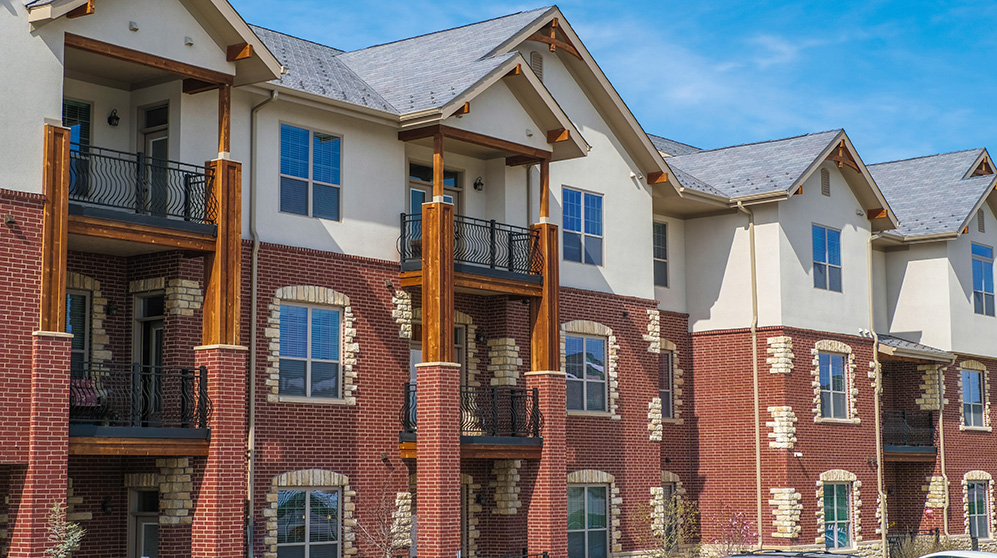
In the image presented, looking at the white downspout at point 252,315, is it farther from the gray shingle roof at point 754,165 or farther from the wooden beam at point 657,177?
the gray shingle roof at point 754,165

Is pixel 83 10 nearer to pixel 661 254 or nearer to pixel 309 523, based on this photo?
pixel 309 523

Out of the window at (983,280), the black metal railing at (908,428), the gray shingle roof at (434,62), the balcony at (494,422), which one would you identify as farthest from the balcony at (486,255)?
the window at (983,280)

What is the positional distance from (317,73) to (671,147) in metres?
18.5

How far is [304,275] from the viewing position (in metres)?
24.9

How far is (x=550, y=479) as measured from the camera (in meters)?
27.8

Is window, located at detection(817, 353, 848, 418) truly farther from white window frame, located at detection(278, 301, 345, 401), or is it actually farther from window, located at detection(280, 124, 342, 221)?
window, located at detection(280, 124, 342, 221)

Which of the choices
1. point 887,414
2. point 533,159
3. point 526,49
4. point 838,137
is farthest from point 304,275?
point 887,414

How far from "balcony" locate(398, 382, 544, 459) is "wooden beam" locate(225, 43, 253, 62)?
7529mm

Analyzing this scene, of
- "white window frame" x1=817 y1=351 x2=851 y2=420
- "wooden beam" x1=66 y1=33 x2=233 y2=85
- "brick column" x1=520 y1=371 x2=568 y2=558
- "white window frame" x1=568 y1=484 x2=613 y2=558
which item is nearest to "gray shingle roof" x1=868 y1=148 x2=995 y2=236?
"white window frame" x1=817 y1=351 x2=851 y2=420

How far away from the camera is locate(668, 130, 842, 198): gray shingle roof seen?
35.1 m

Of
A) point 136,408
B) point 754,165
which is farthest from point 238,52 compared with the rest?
point 754,165

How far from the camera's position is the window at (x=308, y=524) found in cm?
2417

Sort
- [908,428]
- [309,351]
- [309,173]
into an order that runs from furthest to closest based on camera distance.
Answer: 1. [908,428]
2. [309,173]
3. [309,351]

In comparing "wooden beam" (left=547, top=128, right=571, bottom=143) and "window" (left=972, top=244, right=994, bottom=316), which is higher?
"wooden beam" (left=547, top=128, right=571, bottom=143)
